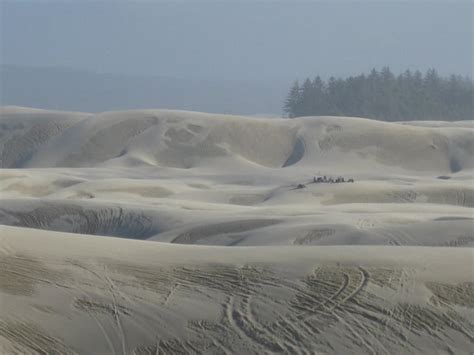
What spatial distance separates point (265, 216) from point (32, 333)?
16.4 meters

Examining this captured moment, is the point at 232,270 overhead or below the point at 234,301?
overhead

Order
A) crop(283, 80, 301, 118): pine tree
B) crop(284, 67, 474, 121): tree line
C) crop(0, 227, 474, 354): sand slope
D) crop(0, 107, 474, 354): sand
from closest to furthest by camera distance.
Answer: crop(0, 227, 474, 354): sand slope, crop(0, 107, 474, 354): sand, crop(284, 67, 474, 121): tree line, crop(283, 80, 301, 118): pine tree

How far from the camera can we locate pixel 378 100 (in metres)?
112

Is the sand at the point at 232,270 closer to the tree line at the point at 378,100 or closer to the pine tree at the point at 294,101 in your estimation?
the tree line at the point at 378,100

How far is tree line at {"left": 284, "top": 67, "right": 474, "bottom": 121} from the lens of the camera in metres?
112

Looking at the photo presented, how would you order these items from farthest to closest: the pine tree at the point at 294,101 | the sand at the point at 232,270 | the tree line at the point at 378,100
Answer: the pine tree at the point at 294,101 < the tree line at the point at 378,100 < the sand at the point at 232,270

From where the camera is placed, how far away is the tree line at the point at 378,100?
112 m

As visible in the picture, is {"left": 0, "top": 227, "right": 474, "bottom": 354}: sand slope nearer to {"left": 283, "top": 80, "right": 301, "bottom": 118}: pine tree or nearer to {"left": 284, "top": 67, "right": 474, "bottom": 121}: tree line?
{"left": 284, "top": 67, "right": 474, "bottom": 121}: tree line

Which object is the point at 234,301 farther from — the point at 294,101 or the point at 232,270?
the point at 294,101

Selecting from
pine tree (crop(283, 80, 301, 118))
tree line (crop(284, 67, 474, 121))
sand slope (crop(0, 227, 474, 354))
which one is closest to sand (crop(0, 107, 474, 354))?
sand slope (crop(0, 227, 474, 354))

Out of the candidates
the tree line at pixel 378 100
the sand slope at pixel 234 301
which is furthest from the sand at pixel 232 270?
the tree line at pixel 378 100

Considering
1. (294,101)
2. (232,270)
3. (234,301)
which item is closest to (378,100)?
(294,101)

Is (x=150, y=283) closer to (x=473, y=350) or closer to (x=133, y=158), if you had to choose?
(x=473, y=350)

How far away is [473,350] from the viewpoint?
38.1ft
